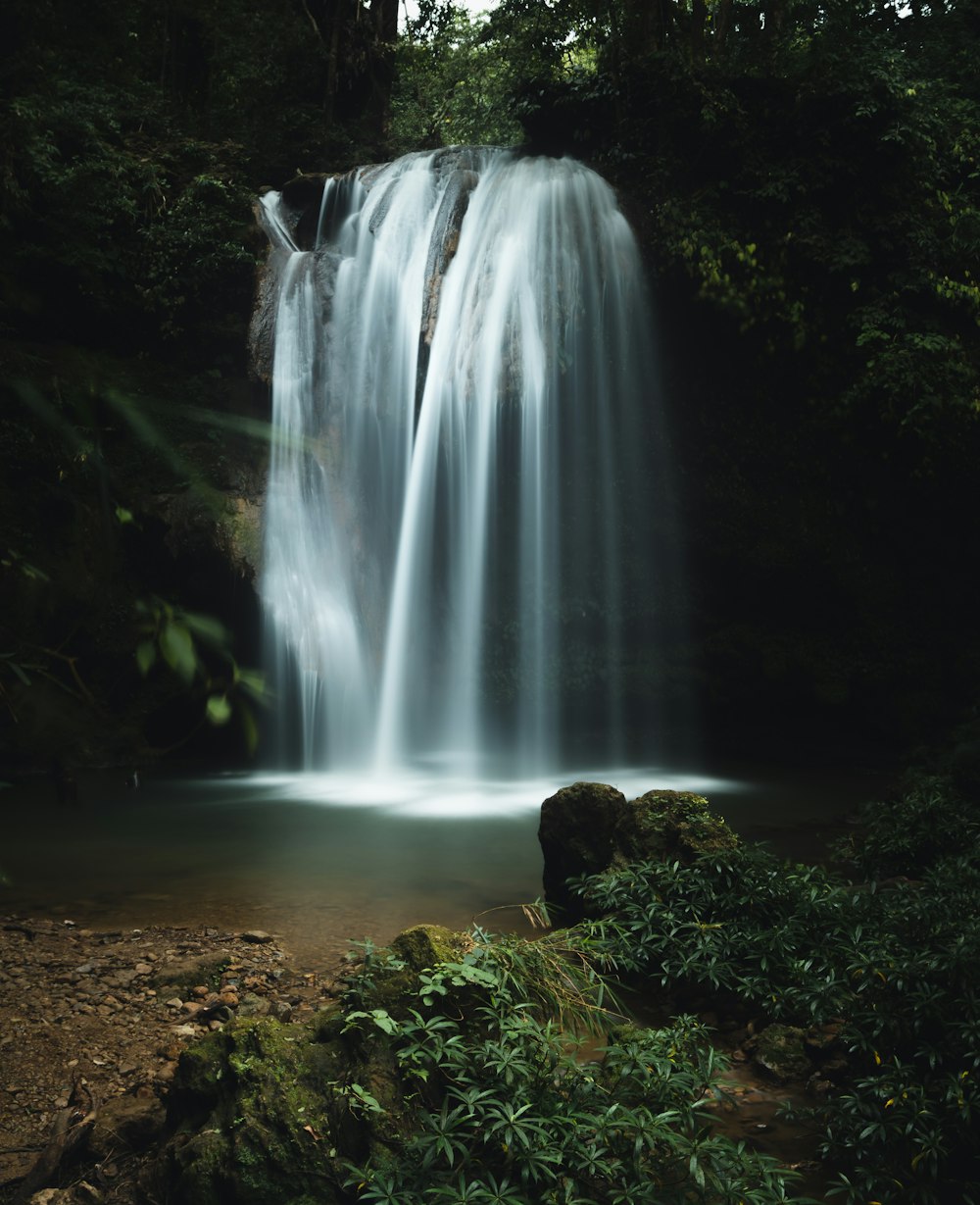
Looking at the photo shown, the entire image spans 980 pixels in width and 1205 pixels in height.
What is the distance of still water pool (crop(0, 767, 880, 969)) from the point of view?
554 cm

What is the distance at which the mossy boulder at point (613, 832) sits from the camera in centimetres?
470

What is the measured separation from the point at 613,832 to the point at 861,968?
1.82 m

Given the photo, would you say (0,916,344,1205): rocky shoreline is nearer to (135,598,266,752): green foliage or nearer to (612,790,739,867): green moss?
(612,790,739,867): green moss

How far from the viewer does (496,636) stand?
39.2ft

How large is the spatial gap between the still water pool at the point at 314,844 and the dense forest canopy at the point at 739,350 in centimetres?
179

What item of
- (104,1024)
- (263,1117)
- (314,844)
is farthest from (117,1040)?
(314,844)

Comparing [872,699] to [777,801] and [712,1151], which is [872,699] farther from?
[712,1151]

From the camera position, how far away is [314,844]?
7270 millimetres

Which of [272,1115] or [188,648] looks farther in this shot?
[272,1115]

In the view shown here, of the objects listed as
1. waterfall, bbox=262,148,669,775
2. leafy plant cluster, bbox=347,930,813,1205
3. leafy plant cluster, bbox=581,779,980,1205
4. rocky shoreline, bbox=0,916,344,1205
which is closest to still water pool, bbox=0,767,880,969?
rocky shoreline, bbox=0,916,344,1205

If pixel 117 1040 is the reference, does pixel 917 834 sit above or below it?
above

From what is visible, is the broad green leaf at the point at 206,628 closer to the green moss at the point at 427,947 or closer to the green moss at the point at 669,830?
the green moss at the point at 427,947

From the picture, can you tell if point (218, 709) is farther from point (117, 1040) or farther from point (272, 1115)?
point (117, 1040)

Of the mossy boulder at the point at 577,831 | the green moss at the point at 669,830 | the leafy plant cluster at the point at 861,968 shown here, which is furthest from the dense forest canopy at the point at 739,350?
the green moss at the point at 669,830
